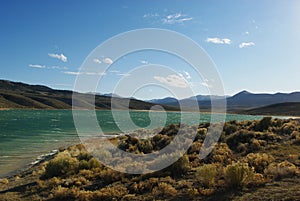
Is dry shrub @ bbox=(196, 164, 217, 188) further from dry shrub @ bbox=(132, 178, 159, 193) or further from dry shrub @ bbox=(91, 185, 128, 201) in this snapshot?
dry shrub @ bbox=(91, 185, 128, 201)

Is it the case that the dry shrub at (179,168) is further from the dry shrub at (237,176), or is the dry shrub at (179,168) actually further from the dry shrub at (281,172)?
the dry shrub at (281,172)

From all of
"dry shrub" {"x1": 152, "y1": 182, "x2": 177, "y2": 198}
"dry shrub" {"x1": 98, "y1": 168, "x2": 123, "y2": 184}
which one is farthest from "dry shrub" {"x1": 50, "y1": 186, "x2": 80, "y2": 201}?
"dry shrub" {"x1": 152, "y1": 182, "x2": 177, "y2": 198}

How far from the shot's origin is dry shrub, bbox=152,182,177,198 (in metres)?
9.86

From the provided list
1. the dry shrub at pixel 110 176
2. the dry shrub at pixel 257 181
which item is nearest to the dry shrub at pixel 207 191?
the dry shrub at pixel 257 181

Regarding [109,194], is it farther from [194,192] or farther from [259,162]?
[259,162]

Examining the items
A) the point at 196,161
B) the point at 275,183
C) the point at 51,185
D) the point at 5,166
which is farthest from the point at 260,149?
the point at 5,166

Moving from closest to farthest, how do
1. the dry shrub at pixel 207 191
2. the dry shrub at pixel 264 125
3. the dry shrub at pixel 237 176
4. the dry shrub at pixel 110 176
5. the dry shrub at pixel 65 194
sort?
the dry shrub at pixel 207 191
the dry shrub at pixel 237 176
the dry shrub at pixel 65 194
the dry shrub at pixel 110 176
the dry shrub at pixel 264 125

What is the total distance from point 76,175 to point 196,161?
246 inches

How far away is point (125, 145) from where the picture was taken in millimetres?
21406

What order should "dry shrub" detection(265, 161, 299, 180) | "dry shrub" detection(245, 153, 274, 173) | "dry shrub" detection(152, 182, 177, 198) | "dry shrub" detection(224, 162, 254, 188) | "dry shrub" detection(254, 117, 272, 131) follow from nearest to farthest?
"dry shrub" detection(224, 162, 254, 188) < "dry shrub" detection(152, 182, 177, 198) < "dry shrub" detection(265, 161, 299, 180) < "dry shrub" detection(245, 153, 274, 173) < "dry shrub" detection(254, 117, 272, 131)

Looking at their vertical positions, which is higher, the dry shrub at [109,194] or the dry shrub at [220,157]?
the dry shrub at [220,157]

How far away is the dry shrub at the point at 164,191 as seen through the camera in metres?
9.86

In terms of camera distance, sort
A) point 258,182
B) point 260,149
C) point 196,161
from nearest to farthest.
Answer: point 258,182, point 196,161, point 260,149

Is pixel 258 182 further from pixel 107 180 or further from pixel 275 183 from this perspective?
pixel 107 180
